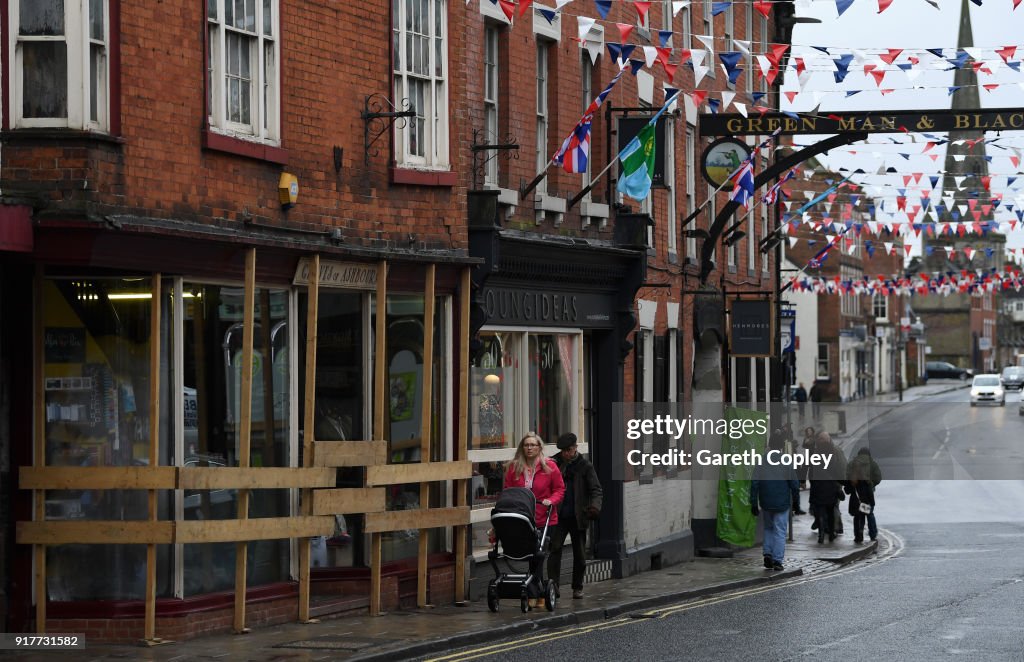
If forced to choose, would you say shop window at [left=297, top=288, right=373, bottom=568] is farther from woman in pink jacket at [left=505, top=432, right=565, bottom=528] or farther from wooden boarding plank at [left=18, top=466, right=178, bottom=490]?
wooden boarding plank at [left=18, top=466, right=178, bottom=490]

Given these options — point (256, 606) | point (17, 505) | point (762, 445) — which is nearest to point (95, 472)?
point (17, 505)

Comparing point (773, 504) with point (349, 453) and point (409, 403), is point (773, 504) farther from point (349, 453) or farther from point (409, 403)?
point (349, 453)

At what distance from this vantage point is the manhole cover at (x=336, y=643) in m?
13.5

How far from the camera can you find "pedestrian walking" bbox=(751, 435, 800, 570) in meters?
22.6

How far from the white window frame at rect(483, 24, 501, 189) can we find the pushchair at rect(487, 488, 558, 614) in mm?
4498

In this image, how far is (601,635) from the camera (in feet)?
50.3

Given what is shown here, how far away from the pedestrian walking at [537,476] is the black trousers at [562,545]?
0.73 m

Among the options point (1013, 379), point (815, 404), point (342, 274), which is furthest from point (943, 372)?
point (342, 274)

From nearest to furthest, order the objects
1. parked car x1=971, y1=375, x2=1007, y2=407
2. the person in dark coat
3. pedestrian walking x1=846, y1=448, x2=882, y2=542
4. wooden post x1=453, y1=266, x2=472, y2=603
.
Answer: wooden post x1=453, y1=266, x2=472, y2=603 → pedestrian walking x1=846, y1=448, x2=882, y2=542 → the person in dark coat → parked car x1=971, y1=375, x2=1007, y2=407

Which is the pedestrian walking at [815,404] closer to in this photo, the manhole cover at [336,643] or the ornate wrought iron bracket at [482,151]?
the ornate wrought iron bracket at [482,151]

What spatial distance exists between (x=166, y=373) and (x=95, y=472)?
105 centimetres

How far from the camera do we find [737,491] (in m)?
25.6

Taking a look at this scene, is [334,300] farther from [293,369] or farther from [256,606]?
[256,606]

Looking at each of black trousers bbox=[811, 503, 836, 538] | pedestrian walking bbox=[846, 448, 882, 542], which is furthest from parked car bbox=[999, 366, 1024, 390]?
black trousers bbox=[811, 503, 836, 538]
